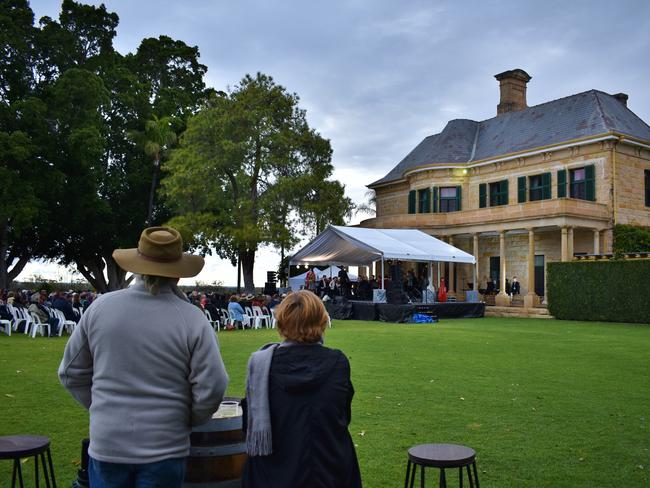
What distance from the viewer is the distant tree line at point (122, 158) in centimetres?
3081

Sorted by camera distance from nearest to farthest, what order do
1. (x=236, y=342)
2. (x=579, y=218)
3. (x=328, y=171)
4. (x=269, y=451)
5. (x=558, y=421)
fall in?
1. (x=269, y=451)
2. (x=558, y=421)
3. (x=236, y=342)
4. (x=579, y=218)
5. (x=328, y=171)

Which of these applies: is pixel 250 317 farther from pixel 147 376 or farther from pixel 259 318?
pixel 147 376

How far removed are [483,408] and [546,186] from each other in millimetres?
27005

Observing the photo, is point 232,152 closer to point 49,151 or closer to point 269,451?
point 49,151

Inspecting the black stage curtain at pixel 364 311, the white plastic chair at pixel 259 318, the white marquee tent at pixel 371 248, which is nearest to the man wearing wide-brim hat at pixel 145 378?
the white plastic chair at pixel 259 318

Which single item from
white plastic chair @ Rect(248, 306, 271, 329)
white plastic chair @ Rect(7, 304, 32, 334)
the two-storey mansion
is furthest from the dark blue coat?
the two-storey mansion

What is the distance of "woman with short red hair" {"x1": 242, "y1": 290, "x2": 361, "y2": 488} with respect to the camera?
2727 millimetres

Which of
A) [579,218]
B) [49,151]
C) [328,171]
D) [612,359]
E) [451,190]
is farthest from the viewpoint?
[451,190]

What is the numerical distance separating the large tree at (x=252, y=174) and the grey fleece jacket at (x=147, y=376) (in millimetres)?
28473

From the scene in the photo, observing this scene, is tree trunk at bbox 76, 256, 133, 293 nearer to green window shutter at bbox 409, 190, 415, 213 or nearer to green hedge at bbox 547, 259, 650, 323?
green window shutter at bbox 409, 190, 415, 213

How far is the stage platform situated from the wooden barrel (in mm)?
20499

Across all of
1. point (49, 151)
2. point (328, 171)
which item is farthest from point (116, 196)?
point (328, 171)

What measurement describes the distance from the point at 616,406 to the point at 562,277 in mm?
19479

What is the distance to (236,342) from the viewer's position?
15.0 m
